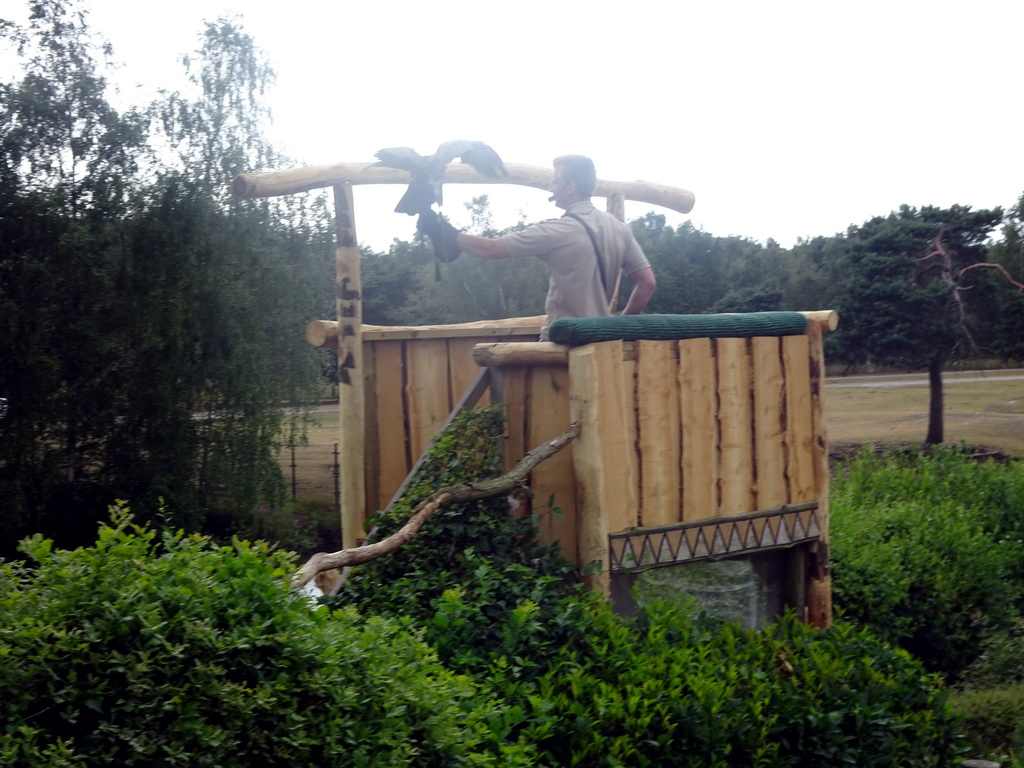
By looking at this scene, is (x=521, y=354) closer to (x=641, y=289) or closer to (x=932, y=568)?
(x=641, y=289)

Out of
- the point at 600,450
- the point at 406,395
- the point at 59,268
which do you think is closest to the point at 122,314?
the point at 59,268

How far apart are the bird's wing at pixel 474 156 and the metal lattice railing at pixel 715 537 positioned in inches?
80.6

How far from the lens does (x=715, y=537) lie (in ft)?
17.3

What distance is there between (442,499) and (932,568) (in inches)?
240

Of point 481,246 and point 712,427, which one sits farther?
point 712,427

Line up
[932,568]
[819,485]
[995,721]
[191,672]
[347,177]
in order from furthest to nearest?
[932,568] → [995,721] → [819,485] → [347,177] → [191,672]

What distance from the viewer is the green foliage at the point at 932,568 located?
8180 millimetres

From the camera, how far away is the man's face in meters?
5.40

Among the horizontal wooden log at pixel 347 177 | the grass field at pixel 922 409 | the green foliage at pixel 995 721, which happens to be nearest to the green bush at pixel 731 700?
the green foliage at pixel 995 721

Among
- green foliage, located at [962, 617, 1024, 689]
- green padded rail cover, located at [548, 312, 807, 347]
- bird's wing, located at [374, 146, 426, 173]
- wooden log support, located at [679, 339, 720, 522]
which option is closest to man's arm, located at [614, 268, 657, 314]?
green padded rail cover, located at [548, 312, 807, 347]

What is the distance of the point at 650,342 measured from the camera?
16.2 ft

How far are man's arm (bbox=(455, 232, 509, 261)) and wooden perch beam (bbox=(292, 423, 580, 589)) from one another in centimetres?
100

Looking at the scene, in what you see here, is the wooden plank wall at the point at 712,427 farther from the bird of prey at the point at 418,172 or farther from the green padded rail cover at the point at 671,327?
the bird of prey at the point at 418,172

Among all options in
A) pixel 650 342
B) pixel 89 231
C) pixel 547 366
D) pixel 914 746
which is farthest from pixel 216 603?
pixel 89 231
